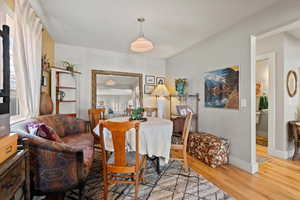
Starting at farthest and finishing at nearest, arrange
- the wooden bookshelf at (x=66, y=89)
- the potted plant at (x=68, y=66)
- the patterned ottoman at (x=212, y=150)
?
1. the potted plant at (x=68, y=66)
2. the wooden bookshelf at (x=66, y=89)
3. the patterned ottoman at (x=212, y=150)

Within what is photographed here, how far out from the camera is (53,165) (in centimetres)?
143

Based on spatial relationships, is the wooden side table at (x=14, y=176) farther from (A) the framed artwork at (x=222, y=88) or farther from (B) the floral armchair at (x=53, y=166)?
(A) the framed artwork at (x=222, y=88)

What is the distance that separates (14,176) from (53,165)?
0.61m

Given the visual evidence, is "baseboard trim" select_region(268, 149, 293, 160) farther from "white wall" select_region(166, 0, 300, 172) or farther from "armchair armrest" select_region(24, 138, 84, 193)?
"armchair armrest" select_region(24, 138, 84, 193)

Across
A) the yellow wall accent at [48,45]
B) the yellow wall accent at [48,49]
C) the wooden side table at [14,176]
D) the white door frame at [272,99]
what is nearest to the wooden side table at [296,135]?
the white door frame at [272,99]

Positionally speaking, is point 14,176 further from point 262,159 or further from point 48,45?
point 262,159

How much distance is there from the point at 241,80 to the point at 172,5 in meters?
1.73

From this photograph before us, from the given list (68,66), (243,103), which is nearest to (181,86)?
(243,103)


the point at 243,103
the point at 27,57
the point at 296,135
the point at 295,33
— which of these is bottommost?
the point at 296,135

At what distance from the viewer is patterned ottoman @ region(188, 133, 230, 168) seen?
8.52 feet

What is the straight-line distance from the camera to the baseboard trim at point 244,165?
2.39 meters

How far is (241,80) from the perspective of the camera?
257cm

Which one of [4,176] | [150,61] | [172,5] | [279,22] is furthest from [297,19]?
[150,61]

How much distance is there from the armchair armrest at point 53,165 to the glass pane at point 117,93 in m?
2.74
